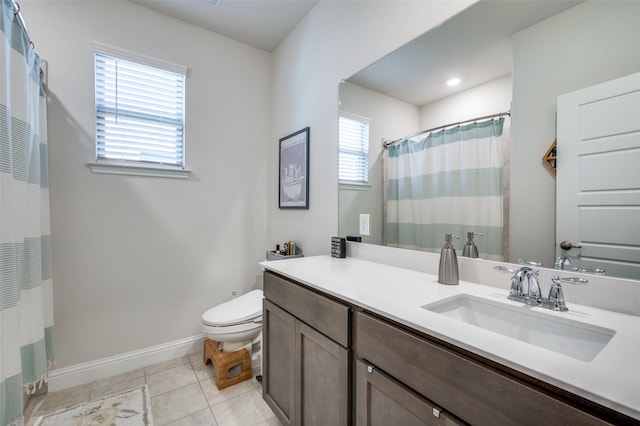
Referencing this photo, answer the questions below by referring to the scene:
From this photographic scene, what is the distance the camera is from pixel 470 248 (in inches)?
47.1

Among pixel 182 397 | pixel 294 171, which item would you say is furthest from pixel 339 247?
pixel 182 397

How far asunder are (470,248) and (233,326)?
1.53m

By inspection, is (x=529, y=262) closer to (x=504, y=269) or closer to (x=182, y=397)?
(x=504, y=269)

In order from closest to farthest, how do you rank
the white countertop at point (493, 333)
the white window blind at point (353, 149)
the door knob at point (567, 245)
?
the white countertop at point (493, 333) < the door knob at point (567, 245) < the white window blind at point (353, 149)

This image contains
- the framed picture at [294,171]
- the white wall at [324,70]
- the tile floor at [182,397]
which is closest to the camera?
the white wall at [324,70]

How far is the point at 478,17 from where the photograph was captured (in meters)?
1.15

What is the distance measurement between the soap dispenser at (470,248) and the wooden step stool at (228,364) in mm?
1643

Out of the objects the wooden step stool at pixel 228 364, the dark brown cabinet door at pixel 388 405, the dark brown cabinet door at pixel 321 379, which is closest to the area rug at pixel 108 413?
the wooden step stool at pixel 228 364

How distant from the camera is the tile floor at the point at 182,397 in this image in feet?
5.22

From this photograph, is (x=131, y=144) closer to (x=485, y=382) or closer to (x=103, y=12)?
(x=103, y=12)

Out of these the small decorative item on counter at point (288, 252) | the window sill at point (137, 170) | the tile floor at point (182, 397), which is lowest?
the tile floor at point (182, 397)

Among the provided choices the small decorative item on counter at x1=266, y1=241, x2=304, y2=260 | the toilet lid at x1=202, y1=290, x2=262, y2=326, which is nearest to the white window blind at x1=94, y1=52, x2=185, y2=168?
the small decorative item on counter at x1=266, y1=241, x2=304, y2=260

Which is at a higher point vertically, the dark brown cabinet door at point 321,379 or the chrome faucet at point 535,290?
the chrome faucet at point 535,290

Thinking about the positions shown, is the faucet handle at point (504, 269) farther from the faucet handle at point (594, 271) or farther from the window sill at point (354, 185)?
the window sill at point (354, 185)
